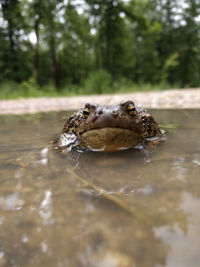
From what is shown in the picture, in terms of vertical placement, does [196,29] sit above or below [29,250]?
above

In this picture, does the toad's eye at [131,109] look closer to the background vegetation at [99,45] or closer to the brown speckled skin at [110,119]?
the brown speckled skin at [110,119]

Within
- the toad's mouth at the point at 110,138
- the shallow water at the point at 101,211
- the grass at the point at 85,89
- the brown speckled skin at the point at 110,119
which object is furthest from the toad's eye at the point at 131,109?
the grass at the point at 85,89

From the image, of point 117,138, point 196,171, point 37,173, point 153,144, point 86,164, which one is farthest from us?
point 153,144

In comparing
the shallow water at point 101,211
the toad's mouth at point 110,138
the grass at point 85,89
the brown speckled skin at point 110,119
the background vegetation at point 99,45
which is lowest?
the shallow water at point 101,211

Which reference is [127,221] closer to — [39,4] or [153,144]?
[153,144]

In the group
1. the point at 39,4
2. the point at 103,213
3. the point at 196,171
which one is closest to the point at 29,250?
the point at 103,213

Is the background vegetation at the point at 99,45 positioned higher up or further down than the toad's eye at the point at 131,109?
higher up
